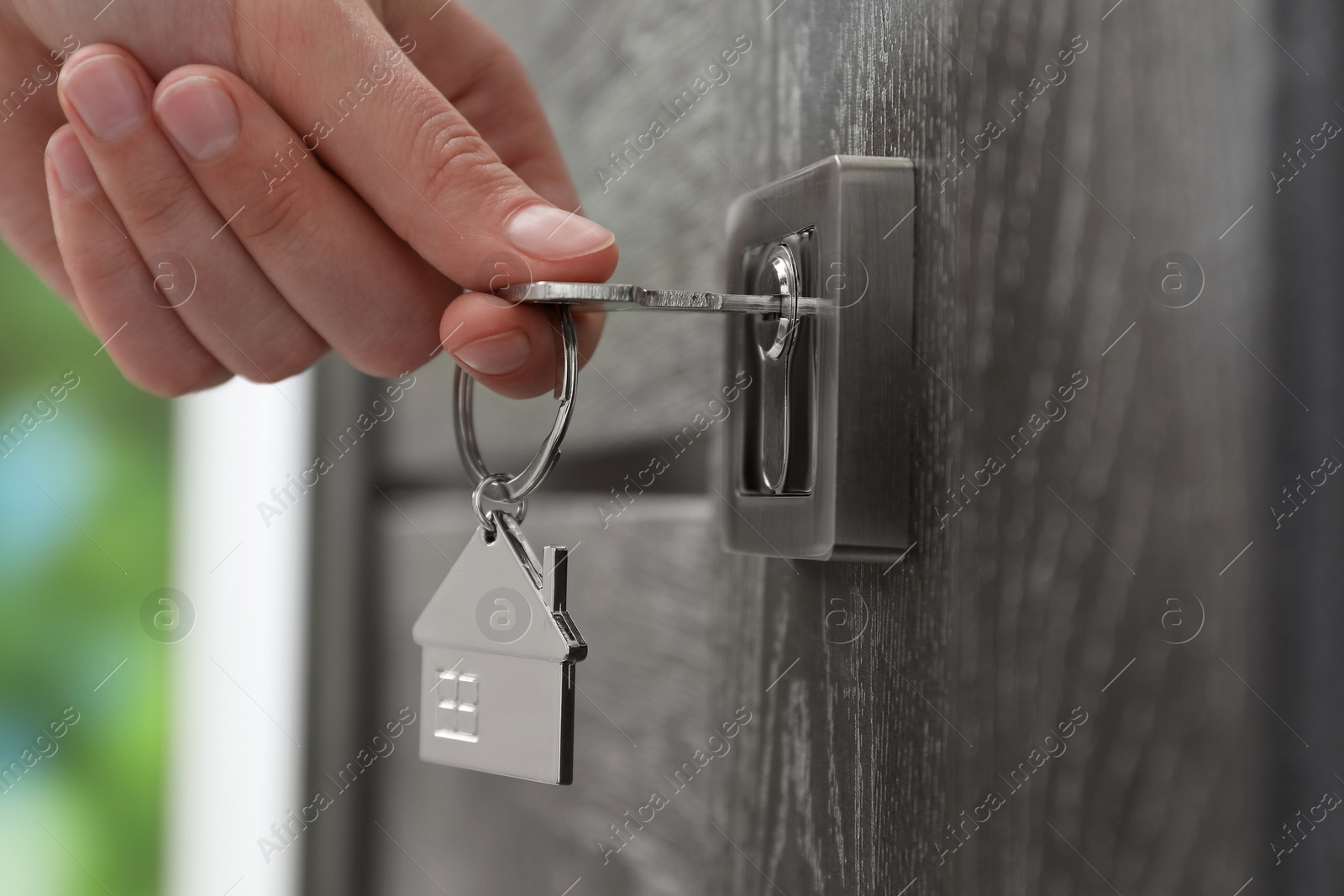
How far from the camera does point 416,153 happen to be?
35 cm

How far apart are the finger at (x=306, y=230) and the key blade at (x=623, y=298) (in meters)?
0.10

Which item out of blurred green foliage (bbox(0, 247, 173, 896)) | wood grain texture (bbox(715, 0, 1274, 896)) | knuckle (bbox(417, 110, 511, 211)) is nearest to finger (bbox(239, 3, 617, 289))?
knuckle (bbox(417, 110, 511, 211))

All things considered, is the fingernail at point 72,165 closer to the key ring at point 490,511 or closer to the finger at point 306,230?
the finger at point 306,230

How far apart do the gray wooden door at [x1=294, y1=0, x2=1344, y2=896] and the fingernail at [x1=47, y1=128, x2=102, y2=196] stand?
9.7 inches

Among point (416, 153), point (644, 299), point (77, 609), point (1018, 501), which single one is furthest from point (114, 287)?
point (77, 609)

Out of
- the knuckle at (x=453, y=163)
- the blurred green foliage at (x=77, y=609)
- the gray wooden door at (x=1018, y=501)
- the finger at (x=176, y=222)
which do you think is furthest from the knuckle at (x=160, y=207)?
the blurred green foliage at (x=77, y=609)

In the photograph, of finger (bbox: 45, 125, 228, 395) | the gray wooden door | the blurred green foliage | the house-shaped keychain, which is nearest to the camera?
the gray wooden door

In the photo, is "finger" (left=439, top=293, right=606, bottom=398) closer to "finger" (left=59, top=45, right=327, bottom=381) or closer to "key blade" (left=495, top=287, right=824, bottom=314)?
"key blade" (left=495, top=287, right=824, bottom=314)

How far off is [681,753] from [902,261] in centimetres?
27

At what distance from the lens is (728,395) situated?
37 centimetres

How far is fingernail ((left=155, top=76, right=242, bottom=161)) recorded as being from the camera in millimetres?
349

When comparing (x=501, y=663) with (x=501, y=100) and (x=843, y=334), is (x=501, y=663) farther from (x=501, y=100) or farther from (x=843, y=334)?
(x=501, y=100)

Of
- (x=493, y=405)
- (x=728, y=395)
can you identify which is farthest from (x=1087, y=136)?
(x=493, y=405)

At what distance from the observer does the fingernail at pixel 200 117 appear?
349 mm
